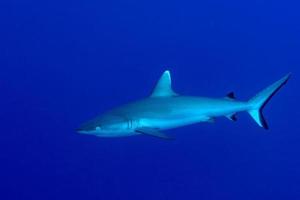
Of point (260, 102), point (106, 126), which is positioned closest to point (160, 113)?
point (106, 126)

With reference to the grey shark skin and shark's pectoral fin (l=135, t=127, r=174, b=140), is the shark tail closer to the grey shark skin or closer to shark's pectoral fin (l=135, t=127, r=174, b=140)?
the grey shark skin

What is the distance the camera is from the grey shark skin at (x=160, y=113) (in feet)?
16.5

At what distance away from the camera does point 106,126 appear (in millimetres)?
4926

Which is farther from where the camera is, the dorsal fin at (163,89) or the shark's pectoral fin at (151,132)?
the dorsal fin at (163,89)

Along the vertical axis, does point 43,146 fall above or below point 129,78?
below

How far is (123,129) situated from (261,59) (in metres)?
10.2

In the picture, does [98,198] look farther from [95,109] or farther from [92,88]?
[92,88]

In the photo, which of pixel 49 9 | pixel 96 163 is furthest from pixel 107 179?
pixel 49 9

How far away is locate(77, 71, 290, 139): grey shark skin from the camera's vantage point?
502cm

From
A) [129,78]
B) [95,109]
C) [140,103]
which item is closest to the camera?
[140,103]

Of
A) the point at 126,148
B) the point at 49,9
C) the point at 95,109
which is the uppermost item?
the point at 49,9

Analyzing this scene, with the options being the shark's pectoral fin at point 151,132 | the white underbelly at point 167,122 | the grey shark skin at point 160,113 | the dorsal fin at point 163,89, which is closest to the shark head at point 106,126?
the grey shark skin at point 160,113

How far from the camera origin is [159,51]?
42.1ft

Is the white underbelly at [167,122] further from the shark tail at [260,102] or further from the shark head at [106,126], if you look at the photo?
the shark tail at [260,102]
